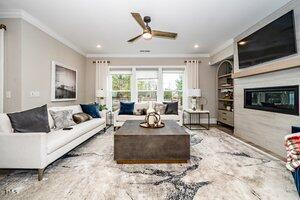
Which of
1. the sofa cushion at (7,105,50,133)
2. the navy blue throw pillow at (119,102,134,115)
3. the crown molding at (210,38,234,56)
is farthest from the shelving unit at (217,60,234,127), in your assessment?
the sofa cushion at (7,105,50,133)

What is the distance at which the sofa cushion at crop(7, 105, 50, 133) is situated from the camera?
2537mm

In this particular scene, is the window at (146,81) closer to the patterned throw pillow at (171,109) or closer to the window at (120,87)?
the window at (120,87)

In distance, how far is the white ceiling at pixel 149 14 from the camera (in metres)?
3.01

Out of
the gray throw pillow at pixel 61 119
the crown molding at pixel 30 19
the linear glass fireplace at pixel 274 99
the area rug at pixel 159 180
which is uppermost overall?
the crown molding at pixel 30 19

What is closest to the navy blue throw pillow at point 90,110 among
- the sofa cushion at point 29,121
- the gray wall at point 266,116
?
the sofa cushion at point 29,121

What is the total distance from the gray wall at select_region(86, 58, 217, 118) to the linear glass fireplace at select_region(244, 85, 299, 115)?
2446mm

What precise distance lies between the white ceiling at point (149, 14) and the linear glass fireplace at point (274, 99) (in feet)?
4.80

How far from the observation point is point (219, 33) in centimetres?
448

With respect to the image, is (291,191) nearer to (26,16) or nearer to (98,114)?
(98,114)

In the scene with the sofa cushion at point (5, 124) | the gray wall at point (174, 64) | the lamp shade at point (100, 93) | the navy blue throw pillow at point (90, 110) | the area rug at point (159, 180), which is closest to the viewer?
the area rug at point (159, 180)

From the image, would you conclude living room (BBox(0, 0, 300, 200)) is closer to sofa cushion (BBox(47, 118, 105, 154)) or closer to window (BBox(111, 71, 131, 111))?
sofa cushion (BBox(47, 118, 105, 154))

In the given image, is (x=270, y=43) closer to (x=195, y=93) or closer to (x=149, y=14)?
(x=149, y=14)

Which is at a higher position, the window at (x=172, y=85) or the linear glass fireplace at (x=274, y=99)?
the window at (x=172, y=85)

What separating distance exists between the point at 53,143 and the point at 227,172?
2510 mm
